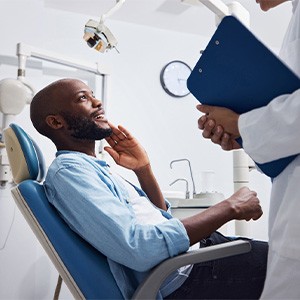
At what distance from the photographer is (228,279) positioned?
52.1 inches

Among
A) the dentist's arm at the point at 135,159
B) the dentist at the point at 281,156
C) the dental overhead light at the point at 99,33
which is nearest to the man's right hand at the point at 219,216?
the dentist at the point at 281,156

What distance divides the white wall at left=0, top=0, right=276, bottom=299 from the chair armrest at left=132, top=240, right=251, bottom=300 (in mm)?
2073

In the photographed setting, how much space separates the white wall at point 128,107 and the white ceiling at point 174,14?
0.07 meters

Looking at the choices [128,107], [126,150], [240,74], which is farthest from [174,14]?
[240,74]

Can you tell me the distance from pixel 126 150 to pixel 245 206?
2.09 ft

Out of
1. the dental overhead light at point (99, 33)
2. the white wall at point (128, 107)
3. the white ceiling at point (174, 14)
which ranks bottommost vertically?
the white wall at point (128, 107)

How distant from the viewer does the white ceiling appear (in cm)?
349

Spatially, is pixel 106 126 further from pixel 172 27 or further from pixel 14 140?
pixel 172 27

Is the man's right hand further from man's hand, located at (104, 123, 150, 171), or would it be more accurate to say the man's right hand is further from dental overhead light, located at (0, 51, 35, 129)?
dental overhead light, located at (0, 51, 35, 129)

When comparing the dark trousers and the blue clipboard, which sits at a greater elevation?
the blue clipboard

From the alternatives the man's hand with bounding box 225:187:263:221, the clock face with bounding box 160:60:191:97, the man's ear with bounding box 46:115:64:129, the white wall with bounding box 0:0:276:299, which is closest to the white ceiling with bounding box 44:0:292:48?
the white wall with bounding box 0:0:276:299

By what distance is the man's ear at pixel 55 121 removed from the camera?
1.50m

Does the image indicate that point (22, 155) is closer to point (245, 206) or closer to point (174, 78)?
point (245, 206)

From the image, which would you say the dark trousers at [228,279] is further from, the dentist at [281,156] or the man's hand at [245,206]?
the dentist at [281,156]
